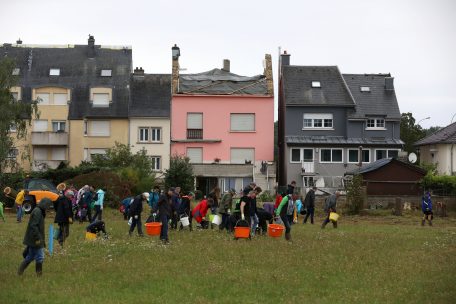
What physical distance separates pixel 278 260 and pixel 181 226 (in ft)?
34.9

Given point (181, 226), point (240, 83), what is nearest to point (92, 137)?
point (240, 83)

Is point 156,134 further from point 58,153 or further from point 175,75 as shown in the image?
point 58,153

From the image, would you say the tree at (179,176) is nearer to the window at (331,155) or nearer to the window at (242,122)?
the window at (242,122)

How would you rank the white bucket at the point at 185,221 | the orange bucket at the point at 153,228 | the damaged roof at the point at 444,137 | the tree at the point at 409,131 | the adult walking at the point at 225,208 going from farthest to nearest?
the tree at the point at 409,131 → the damaged roof at the point at 444,137 → the white bucket at the point at 185,221 → the adult walking at the point at 225,208 → the orange bucket at the point at 153,228

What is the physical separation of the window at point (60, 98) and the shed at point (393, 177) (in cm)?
2690

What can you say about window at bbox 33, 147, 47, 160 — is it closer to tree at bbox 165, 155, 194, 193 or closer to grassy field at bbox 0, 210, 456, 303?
tree at bbox 165, 155, 194, 193

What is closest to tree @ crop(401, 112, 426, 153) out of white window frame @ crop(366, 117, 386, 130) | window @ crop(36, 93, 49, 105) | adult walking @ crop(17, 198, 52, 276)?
white window frame @ crop(366, 117, 386, 130)

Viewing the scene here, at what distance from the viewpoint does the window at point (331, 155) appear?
66250 millimetres

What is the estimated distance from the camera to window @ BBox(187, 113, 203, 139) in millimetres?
68438

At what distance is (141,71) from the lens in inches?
2869

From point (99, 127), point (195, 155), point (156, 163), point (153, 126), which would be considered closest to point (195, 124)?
point (195, 155)

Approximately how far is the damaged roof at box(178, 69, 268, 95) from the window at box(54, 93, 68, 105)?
9.70m

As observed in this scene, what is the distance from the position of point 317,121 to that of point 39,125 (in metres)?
23.2

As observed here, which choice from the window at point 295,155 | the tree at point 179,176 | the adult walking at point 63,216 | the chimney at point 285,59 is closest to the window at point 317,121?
the window at point 295,155
